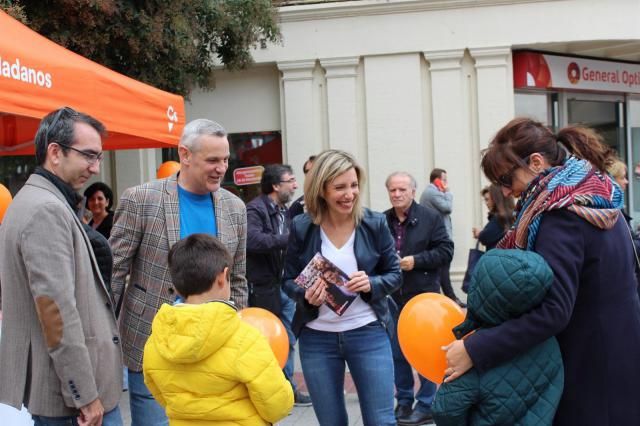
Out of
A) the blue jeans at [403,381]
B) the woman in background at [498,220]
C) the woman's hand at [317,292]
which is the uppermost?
the woman in background at [498,220]

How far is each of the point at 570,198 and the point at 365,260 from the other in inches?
58.5

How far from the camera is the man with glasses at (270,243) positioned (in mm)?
6398

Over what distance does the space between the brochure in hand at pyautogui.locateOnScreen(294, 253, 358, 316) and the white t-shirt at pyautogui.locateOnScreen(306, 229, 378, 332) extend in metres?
0.09

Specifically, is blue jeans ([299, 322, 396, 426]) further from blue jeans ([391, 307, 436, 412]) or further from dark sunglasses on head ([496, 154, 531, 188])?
blue jeans ([391, 307, 436, 412])

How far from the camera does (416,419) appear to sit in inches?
234

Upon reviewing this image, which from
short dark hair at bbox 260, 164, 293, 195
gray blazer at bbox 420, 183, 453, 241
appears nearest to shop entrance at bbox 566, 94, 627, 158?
gray blazer at bbox 420, 183, 453, 241

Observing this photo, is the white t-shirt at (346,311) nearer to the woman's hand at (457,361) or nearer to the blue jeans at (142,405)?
the blue jeans at (142,405)

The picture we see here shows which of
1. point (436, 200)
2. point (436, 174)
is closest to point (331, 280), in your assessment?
point (436, 200)

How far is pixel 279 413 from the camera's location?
9.53ft

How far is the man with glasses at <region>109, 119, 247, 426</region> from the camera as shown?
3.74m

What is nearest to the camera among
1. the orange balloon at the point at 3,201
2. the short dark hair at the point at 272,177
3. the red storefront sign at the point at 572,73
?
the orange balloon at the point at 3,201

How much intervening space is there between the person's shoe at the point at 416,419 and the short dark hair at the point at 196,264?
132 inches

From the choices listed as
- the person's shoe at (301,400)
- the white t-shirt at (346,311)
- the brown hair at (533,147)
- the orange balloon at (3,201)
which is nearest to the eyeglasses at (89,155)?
the white t-shirt at (346,311)

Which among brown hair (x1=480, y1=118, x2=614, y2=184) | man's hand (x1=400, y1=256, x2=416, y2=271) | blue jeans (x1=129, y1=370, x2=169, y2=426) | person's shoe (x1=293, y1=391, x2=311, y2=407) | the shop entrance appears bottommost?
person's shoe (x1=293, y1=391, x2=311, y2=407)
